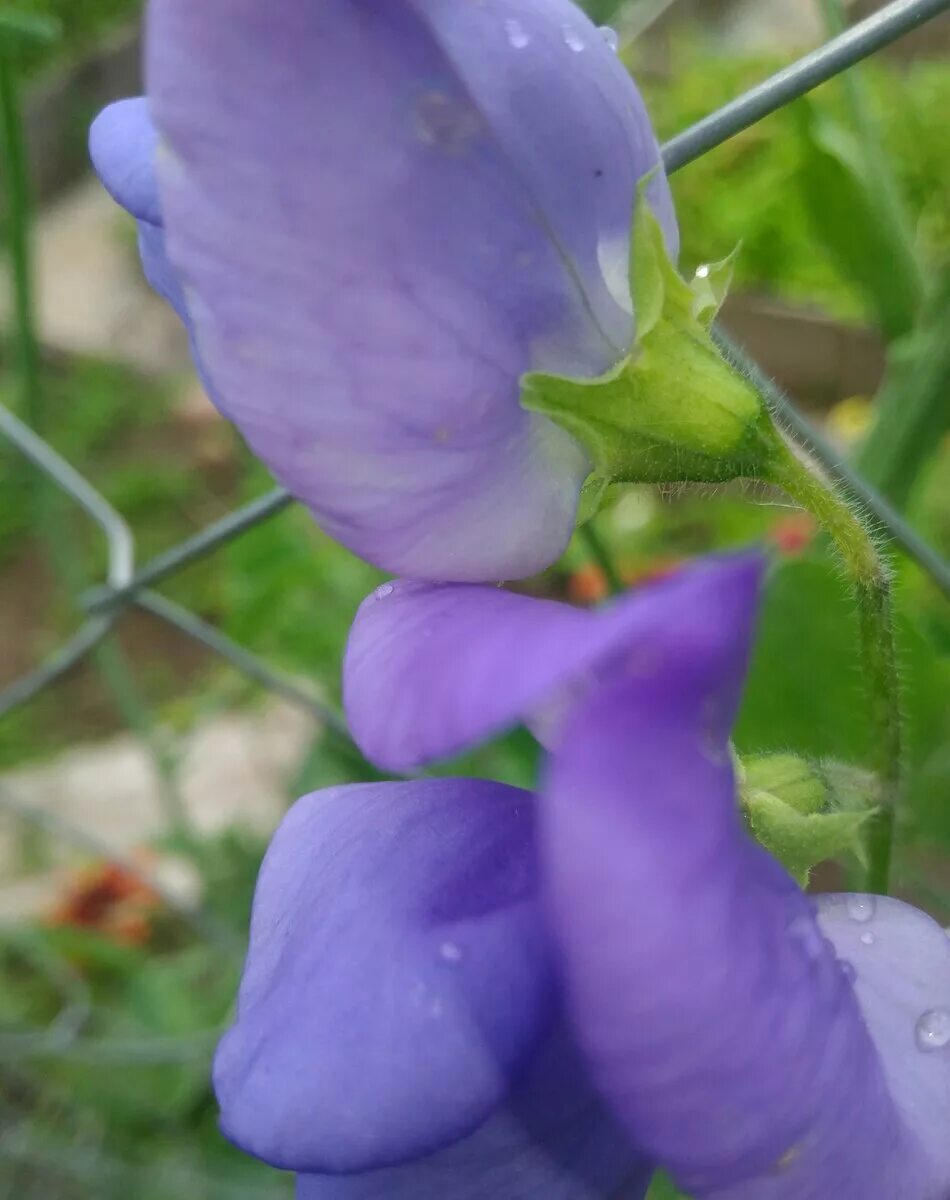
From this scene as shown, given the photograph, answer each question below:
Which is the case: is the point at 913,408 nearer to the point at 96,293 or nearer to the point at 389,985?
the point at 389,985

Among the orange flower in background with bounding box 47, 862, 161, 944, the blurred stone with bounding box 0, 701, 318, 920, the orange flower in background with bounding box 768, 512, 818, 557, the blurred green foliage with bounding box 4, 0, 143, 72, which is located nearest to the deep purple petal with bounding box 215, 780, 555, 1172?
the orange flower in background with bounding box 768, 512, 818, 557

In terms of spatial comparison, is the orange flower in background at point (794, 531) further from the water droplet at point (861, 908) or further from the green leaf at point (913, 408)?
the water droplet at point (861, 908)

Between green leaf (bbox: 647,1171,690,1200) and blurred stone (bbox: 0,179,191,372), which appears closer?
green leaf (bbox: 647,1171,690,1200)

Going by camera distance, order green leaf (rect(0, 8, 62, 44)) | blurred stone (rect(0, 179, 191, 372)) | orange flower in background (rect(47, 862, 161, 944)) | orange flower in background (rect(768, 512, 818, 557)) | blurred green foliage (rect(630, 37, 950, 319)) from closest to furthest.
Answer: green leaf (rect(0, 8, 62, 44)), orange flower in background (rect(768, 512, 818, 557)), orange flower in background (rect(47, 862, 161, 944)), blurred green foliage (rect(630, 37, 950, 319)), blurred stone (rect(0, 179, 191, 372))

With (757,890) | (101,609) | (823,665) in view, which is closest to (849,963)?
(757,890)

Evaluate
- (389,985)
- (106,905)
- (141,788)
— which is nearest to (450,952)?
(389,985)

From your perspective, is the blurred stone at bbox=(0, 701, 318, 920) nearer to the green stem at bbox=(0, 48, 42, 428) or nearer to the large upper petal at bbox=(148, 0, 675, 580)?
the green stem at bbox=(0, 48, 42, 428)
